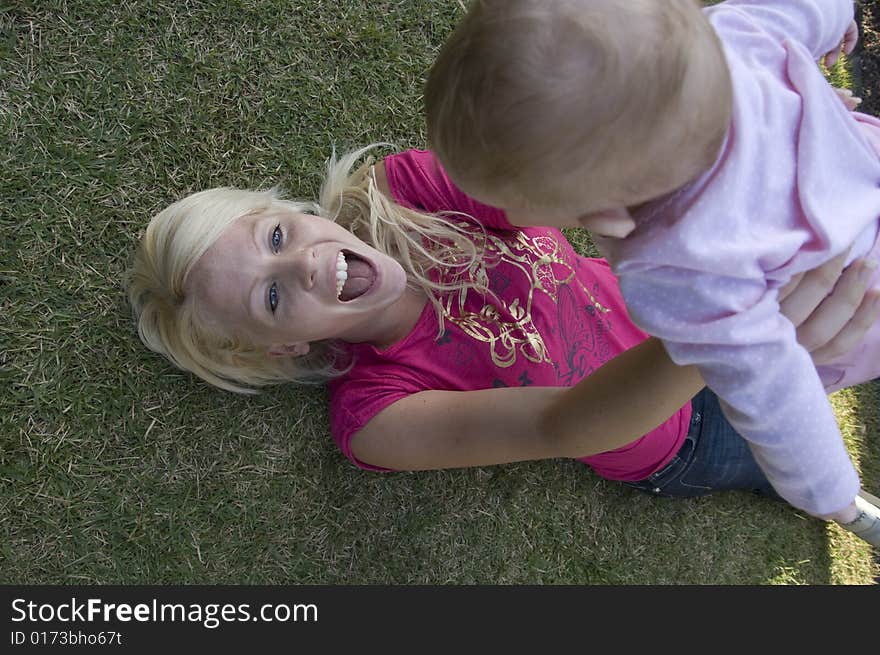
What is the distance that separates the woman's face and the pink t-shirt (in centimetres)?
22

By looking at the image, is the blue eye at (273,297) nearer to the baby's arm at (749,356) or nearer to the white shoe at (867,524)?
the baby's arm at (749,356)

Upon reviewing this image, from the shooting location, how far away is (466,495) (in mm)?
2705

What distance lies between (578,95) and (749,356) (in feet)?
2.02

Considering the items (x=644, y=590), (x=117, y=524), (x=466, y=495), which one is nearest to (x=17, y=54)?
(x=117, y=524)

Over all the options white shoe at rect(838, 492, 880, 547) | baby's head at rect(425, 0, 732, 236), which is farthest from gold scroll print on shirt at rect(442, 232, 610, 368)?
white shoe at rect(838, 492, 880, 547)

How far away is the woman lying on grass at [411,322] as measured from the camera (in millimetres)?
2035

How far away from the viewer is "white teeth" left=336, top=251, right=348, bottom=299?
2051 millimetres

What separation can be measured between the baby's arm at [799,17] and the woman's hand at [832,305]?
49 centimetres

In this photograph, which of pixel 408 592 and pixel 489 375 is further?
pixel 408 592

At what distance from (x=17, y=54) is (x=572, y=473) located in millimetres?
2567

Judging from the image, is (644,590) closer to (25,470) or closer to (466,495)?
(466,495)

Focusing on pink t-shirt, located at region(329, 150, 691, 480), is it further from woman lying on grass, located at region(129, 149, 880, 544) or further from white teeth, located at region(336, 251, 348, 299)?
white teeth, located at region(336, 251, 348, 299)

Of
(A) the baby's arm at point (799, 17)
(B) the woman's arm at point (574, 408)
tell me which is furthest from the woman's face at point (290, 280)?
(A) the baby's arm at point (799, 17)

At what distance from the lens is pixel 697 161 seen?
120cm
